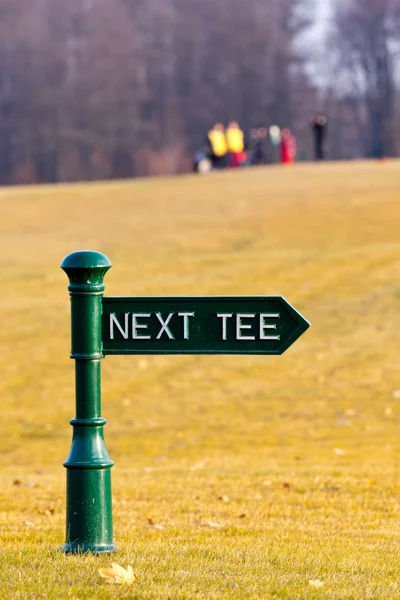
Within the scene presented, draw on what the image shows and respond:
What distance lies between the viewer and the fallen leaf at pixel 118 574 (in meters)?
4.95

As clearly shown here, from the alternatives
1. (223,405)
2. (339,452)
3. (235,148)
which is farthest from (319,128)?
(339,452)

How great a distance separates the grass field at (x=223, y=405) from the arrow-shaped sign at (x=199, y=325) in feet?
2.96

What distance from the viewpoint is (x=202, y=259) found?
22188 mm

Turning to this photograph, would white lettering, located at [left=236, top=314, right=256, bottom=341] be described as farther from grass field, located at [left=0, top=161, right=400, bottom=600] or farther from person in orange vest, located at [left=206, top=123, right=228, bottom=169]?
person in orange vest, located at [left=206, top=123, right=228, bottom=169]

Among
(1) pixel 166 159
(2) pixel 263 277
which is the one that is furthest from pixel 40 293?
(1) pixel 166 159

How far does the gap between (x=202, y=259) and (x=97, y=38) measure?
61.5 meters

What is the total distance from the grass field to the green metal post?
0.15 meters

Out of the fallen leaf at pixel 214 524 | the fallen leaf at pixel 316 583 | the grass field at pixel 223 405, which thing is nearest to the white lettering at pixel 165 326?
the grass field at pixel 223 405

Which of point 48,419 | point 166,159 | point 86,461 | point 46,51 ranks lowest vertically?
point 48,419

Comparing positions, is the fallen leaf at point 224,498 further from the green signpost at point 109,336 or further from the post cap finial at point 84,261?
the post cap finial at point 84,261

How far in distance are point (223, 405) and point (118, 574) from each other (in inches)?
358

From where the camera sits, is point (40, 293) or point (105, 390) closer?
point (105, 390)

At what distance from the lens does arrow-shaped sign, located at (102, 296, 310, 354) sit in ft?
17.9

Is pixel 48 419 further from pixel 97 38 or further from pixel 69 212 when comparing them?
pixel 97 38
